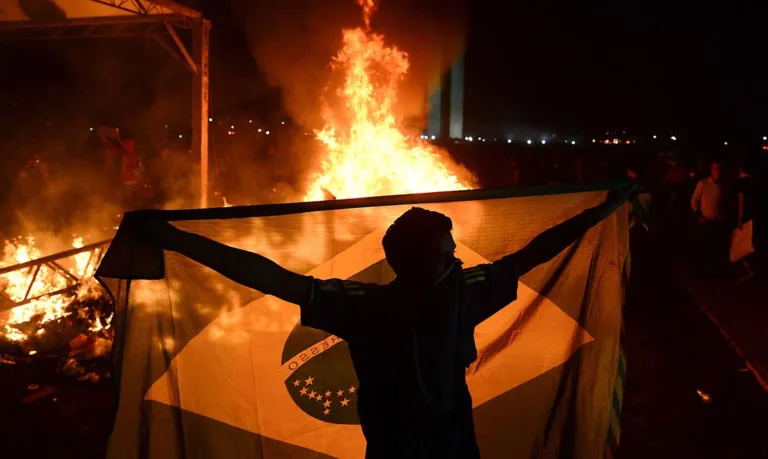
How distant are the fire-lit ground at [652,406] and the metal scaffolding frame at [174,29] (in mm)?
4670

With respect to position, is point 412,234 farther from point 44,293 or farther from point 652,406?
point 44,293

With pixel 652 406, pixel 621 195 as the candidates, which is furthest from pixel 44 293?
pixel 652 406

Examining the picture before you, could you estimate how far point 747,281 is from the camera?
32.6 ft

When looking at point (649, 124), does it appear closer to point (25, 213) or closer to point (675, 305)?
point (675, 305)

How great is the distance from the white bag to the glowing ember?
33.2ft

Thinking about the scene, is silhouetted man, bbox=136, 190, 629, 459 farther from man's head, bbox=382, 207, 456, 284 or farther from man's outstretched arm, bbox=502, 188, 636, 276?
man's outstretched arm, bbox=502, 188, 636, 276

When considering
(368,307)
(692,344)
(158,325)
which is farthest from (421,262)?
(692,344)

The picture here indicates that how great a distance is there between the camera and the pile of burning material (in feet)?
20.8

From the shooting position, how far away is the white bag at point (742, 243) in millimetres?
9695

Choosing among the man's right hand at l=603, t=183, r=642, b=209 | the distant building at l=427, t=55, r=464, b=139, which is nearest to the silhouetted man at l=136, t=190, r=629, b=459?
the man's right hand at l=603, t=183, r=642, b=209

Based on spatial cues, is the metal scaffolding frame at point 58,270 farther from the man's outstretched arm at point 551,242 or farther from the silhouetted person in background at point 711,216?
the silhouetted person in background at point 711,216

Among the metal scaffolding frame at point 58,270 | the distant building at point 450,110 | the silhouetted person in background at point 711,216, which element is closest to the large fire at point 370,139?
the metal scaffolding frame at point 58,270

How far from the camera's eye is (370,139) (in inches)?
384

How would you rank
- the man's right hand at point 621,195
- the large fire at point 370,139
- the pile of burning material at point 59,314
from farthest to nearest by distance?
1. the large fire at point 370,139
2. the pile of burning material at point 59,314
3. the man's right hand at point 621,195
